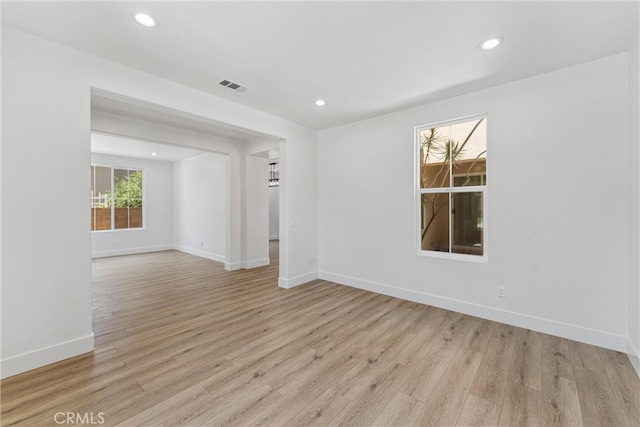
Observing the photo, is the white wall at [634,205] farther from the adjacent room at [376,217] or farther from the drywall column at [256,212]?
the drywall column at [256,212]

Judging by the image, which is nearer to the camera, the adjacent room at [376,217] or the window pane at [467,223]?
the adjacent room at [376,217]

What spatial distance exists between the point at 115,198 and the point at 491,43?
29.5 ft

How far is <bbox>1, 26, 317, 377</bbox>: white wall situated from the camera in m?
2.14

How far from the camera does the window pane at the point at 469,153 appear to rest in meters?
3.35

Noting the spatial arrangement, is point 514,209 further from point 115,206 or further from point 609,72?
point 115,206

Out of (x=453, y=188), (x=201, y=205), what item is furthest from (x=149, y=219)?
(x=453, y=188)

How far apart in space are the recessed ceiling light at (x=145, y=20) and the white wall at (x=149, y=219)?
676 cm

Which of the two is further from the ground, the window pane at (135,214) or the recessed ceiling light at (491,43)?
the recessed ceiling light at (491,43)

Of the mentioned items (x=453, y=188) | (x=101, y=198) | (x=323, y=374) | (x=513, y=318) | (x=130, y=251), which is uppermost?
(x=101, y=198)

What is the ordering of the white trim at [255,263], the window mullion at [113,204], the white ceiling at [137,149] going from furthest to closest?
the window mullion at [113,204], the white trim at [255,263], the white ceiling at [137,149]

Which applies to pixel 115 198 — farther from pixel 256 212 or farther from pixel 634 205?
pixel 634 205

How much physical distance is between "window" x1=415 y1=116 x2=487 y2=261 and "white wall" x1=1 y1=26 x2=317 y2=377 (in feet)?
11.8

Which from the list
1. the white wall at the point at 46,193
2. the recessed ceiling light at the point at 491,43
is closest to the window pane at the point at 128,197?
the white wall at the point at 46,193

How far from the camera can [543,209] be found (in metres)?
2.89
